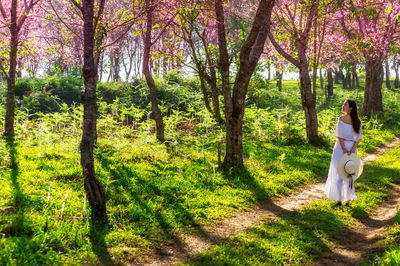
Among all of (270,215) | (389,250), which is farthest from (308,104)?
(389,250)

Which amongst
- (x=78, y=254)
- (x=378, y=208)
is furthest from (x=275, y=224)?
(x=78, y=254)

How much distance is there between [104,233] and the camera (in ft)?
17.5

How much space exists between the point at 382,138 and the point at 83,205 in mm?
14429

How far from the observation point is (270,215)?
6840 mm

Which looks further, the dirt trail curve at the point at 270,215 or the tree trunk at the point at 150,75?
the tree trunk at the point at 150,75

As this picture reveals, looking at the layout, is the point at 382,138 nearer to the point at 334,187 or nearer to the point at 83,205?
the point at 334,187

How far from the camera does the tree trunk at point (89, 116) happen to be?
5523 millimetres

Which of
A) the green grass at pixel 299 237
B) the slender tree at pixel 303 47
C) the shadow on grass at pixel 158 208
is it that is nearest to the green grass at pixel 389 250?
the green grass at pixel 299 237

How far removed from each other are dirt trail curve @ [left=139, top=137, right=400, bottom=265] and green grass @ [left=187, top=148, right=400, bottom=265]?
0.58 feet

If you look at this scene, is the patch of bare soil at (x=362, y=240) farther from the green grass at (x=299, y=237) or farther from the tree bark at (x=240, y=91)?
the tree bark at (x=240, y=91)

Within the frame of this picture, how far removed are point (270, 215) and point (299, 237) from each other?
4.10 ft

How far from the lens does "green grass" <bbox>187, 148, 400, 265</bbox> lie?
486 centimetres

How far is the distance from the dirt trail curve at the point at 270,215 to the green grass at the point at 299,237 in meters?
0.18

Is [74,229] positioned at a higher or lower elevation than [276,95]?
lower
